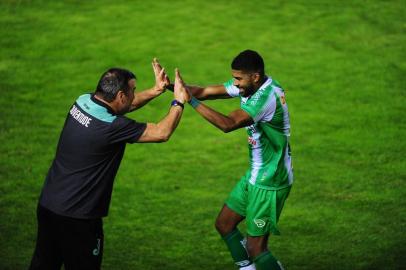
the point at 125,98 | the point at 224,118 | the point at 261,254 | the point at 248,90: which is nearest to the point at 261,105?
the point at 248,90

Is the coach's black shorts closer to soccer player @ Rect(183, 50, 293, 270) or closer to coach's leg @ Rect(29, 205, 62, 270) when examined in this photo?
coach's leg @ Rect(29, 205, 62, 270)

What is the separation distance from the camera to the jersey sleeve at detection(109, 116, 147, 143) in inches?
271

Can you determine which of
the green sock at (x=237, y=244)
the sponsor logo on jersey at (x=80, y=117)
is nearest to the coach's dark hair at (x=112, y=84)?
the sponsor logo on jersey at (x=80, y=117)

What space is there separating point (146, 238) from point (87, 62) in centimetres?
705

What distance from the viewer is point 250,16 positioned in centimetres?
1833

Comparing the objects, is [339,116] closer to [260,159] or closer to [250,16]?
[250,16]

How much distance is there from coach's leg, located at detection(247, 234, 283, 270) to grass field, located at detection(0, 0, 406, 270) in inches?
59.8

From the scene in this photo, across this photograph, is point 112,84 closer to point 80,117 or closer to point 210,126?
point 80,117

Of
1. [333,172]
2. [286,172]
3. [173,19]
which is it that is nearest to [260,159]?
[286,172]

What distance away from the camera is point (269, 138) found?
7.85 m

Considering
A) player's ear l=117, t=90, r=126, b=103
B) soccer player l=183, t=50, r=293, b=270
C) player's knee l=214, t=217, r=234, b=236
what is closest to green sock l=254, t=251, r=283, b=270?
soccer player l=183, t=50, r=293, b=270

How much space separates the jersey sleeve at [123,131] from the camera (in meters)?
6.88

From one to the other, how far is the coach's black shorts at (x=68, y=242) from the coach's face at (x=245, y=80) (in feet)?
6.53

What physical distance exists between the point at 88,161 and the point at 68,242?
756 mm
